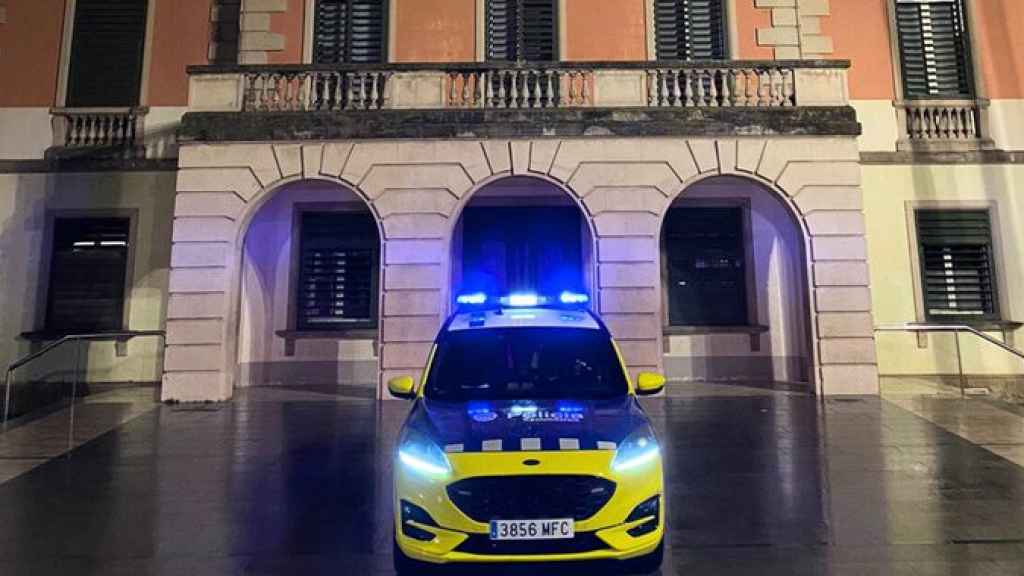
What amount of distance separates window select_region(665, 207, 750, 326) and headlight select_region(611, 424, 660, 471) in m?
8.95

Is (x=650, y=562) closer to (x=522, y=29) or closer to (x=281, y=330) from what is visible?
(x=281, y=330)

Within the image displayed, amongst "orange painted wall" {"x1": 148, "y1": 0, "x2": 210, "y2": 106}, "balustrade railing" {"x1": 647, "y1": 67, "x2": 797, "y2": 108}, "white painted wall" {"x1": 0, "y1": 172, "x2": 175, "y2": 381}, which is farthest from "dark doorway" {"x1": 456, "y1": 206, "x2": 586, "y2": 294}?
"orange painted wall" {"x1": 148, "y1": 0, "x2": 210, "y2": 106}

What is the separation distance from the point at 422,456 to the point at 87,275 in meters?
12.2

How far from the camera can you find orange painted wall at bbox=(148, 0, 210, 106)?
41.0 ft

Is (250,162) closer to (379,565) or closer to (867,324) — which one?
(379,565)

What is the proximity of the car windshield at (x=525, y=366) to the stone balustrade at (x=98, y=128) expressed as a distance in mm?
11292

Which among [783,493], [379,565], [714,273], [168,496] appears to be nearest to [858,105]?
[714,273]

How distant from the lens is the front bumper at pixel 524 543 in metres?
3.50

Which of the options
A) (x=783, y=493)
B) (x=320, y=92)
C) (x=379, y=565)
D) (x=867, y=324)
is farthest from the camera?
(x=320, y=92)

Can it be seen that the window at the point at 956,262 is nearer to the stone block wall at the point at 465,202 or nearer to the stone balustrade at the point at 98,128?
the stone block wall at the point at 465,202

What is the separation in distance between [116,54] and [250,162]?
5.44 meters

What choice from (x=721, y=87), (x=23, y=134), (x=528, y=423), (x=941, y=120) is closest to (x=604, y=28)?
(x=721, y=87)

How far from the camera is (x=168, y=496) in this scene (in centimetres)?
553

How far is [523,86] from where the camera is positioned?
10.7 m
